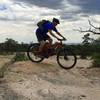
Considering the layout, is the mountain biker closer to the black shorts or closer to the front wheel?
the black shorts

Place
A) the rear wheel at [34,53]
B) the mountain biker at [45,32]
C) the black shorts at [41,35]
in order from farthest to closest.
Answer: the rear wheel at [34,53] → the black shorts at [41,35] → the mountain biker at [45,32]

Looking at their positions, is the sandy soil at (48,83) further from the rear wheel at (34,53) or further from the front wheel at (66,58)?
the rear wheel at (34,53)

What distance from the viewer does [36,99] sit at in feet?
34.8

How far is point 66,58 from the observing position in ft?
53.6

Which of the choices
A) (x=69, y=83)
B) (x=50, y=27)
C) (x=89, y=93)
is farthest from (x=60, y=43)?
(x=89, y=93)

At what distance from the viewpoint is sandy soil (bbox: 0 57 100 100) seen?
435 inches

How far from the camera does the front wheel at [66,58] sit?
53.4 ft

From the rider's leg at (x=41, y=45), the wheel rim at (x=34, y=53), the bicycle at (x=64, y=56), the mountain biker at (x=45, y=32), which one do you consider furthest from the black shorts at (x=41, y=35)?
the wheel rim at (x=34, y=53)

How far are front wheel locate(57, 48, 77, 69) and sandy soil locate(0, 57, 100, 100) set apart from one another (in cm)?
21

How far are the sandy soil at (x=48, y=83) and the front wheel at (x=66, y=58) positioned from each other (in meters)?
0.21

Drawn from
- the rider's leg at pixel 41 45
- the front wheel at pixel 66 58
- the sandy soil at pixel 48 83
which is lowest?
the sandy soil at pixel 48 83

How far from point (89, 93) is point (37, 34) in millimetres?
5427

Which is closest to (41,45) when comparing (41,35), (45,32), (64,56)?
(41,35)

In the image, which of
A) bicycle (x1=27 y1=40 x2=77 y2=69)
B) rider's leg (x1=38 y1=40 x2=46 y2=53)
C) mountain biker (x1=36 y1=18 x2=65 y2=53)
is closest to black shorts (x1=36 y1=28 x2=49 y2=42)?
mountain biker (x1=36 y1=18 x2=65 y2=53)
